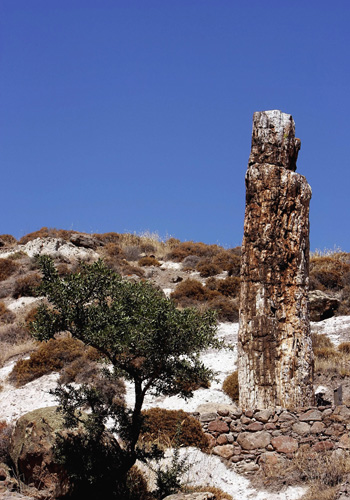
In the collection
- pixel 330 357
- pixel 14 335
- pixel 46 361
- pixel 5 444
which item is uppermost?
pixel 14 335

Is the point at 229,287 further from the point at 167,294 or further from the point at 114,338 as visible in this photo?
the point at 114,338

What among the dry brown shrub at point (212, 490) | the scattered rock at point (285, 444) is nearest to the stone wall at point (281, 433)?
the scattered rock at point (285, 444)

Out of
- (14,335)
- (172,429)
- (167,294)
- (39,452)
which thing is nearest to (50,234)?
(167,294)

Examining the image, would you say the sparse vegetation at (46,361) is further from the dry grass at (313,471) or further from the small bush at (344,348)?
the small bush at (344,348)

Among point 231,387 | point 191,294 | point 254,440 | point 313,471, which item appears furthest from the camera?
point 191,294

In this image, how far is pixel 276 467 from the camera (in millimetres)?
10930

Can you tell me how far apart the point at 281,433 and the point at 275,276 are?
3193 millimetres

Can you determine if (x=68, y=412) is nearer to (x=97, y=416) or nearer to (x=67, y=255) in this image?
(x=97, y=416)

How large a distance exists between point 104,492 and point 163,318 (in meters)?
3.15

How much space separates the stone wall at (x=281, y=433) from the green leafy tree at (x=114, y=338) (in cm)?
227

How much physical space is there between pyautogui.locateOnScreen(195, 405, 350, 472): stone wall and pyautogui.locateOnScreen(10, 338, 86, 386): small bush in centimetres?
653

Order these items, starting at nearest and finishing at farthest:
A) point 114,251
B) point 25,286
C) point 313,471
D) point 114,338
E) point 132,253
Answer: point 114,338 → point 313,471 → point 25,286 → point 114,251 → point 132,253

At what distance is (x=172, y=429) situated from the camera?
1255 centimetres

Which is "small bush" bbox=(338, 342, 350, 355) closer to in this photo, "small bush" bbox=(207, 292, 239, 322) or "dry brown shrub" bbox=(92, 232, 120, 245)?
"small bush" bbox=(207, 292, 239, 322)
